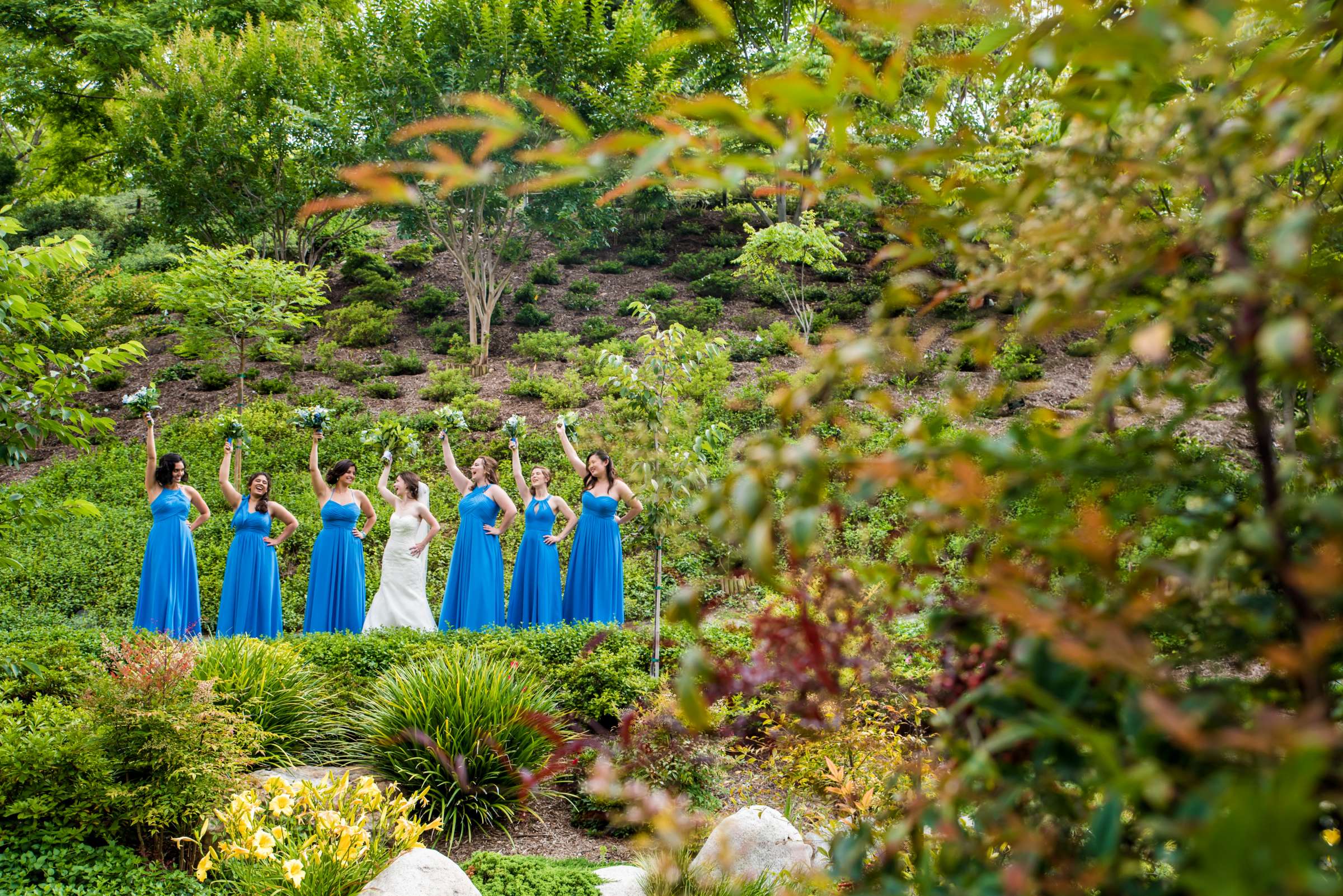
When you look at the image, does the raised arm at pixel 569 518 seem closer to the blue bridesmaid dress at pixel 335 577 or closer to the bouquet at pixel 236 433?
the blue bridesmaid dress at pixel 335 577

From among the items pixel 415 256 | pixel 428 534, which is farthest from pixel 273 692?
pixel 415 256

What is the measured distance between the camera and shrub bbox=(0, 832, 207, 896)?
4109 mm

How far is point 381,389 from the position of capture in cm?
1670

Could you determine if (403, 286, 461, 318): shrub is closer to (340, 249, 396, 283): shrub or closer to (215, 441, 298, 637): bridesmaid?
(340, 249, 396, 283): shrub

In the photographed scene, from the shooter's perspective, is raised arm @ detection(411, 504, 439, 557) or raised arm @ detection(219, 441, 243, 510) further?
raised arm @ detection(411, 504, 439, 557)

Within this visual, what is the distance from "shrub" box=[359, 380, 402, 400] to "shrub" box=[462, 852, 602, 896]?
12.9 metres

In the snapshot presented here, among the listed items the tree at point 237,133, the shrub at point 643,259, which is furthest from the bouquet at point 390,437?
the shrub at point 643,259

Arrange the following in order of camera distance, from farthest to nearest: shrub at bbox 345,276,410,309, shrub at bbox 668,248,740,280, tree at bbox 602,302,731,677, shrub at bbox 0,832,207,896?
shrub at bbox 668,248,740,280, shrub at bbox 345,276,410,309, tree at bbox 602,302,731,677, shrub at bbox 0,832,207,896

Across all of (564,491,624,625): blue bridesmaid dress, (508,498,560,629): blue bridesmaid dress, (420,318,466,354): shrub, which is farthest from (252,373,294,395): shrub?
(564,491,624,625): blue bridesmaid dress

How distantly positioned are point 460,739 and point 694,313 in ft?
46.5

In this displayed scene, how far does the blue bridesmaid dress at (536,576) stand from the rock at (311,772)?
3.91m

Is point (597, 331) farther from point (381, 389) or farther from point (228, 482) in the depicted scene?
point (228, 482)

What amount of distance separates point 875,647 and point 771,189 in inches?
42.1

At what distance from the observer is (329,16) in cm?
2192
